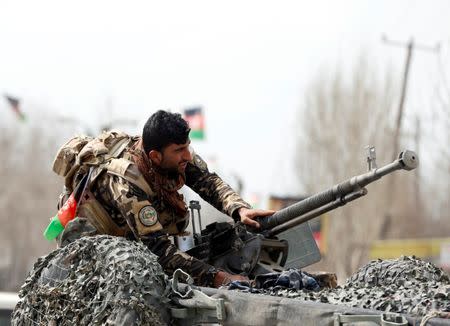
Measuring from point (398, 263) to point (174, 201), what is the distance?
4.29 feet

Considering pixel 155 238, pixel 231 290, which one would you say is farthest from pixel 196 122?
pixel 231 290

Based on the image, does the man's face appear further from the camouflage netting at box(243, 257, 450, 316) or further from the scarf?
the camouflage netting at box(243, 257, 450, 316)

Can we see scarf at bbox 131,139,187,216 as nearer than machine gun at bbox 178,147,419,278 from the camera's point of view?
No

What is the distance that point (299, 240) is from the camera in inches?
235

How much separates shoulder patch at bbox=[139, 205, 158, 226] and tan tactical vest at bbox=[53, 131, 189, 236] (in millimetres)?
206

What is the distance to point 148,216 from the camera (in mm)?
5145

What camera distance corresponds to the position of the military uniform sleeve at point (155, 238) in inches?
200

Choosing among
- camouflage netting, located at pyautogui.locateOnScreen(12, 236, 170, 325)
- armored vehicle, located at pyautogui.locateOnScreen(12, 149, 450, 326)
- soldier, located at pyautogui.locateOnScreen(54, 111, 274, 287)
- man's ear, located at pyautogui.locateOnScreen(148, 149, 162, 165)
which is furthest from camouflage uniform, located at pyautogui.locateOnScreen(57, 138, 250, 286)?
camouflage netting, located at pyautogui.locateOnScreen(12, 236, 170, 325)

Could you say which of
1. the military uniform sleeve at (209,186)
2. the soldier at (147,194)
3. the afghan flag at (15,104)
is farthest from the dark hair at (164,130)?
the afghan flag at (15,104)

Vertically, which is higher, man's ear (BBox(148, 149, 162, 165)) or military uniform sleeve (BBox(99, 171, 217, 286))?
man's ear (BBox(148, 149, 162, 165))

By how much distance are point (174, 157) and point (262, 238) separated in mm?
643

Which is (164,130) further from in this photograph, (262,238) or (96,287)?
(96,287)

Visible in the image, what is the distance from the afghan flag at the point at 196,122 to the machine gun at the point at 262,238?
18075 mm

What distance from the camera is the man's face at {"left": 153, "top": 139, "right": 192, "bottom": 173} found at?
543 cm
